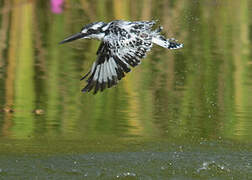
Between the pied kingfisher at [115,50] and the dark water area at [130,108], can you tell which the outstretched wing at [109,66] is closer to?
the pied kingfisher at [115,50]

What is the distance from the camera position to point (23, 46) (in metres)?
10.3

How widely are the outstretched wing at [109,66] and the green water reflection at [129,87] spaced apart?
2.82ft

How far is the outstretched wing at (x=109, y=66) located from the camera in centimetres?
570

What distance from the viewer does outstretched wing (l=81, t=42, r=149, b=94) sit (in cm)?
570

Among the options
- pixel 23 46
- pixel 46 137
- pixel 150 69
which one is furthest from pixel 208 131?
pixel 23 46

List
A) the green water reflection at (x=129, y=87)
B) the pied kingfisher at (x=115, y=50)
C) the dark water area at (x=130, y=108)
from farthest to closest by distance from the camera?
the green water reflection at (x=129, y=87)
the dark water area at (x=130, y=108)
the pied kingfisher at (x=115, y=50)

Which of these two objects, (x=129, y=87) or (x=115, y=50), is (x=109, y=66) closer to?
(x=115, y=50)

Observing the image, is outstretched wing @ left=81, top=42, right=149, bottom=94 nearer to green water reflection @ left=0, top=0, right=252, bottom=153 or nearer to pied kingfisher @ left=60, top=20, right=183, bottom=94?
pied kingfisher @ left=60, top=20, right=183, bottom=94

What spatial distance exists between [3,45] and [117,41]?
4.98 metres

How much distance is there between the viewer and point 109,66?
5723mm

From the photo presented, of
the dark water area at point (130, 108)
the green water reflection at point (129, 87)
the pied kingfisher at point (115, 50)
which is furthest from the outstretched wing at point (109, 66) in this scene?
the green water reflection at point (129, 87)

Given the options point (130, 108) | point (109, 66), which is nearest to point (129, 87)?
point (130, 108)

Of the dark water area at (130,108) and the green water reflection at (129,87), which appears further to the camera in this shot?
the green water reflection at (129,87)

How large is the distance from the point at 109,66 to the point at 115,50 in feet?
0.43
